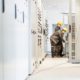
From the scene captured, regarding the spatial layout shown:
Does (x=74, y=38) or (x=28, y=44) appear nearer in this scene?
(x=28, y=44)

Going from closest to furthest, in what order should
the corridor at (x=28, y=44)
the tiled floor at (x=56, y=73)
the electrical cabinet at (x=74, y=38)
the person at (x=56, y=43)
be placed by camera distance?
the corridor at (x=28, y=44), the tiled floor at (x=56, y=73), the electrical cabinet at (x=74, y=38), the person at (x=56, y=43)

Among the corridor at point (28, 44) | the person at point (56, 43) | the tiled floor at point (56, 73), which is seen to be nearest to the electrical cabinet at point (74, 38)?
the corridor at point (28, 44)

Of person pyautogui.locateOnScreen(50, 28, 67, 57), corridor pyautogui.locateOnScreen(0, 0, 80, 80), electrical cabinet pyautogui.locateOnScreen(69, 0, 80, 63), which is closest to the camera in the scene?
corridor pyautogui.locateOnScreen(0, 0, 80, 80)

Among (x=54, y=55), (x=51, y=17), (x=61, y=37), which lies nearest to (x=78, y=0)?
(x=61, y=37)

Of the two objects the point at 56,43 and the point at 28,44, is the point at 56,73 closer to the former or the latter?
the point at 28,44

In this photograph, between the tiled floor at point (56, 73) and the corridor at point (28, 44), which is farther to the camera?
the tiled floor at point (56, 73)

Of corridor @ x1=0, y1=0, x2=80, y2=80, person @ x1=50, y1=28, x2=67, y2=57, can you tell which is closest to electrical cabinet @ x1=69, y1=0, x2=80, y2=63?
corridor @ x1=0, y1=0, x2=80, y2=80

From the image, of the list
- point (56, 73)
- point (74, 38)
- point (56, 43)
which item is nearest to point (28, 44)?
point (56, 73)

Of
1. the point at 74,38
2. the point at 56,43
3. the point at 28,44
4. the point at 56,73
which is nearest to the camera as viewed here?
the point at 28,44

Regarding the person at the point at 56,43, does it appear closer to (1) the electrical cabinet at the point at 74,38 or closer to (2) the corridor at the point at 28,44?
(2) the corridor at the point at 28,44

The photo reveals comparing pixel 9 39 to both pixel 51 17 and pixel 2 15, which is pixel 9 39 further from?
pixel 51 17

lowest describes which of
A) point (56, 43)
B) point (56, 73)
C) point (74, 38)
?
point (56, 73)

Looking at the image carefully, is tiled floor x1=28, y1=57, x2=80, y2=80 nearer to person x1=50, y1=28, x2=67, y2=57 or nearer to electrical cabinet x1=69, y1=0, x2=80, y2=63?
electrical cabinet x1=69, y1=0, x2=80, y2=63

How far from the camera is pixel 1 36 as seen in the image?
2.43 meters
